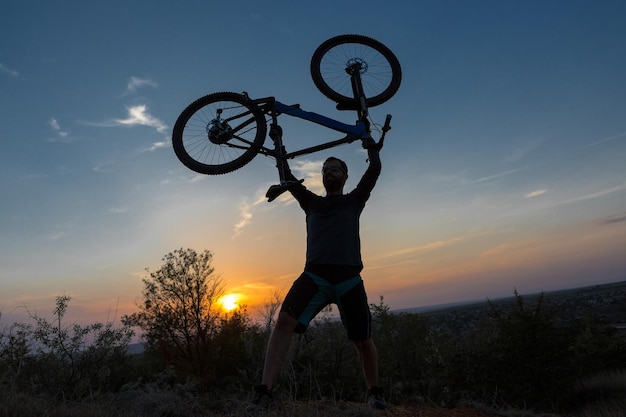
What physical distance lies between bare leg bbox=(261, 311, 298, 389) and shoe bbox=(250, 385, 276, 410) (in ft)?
0.16

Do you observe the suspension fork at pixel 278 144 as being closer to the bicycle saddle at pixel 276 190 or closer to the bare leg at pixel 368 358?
the bicycle saddle at pixel 276 190

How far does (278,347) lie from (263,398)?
1.28 feet

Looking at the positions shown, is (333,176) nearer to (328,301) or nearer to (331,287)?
(331,287)

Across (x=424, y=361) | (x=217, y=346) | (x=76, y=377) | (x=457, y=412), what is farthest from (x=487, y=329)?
(x=217, y=346)

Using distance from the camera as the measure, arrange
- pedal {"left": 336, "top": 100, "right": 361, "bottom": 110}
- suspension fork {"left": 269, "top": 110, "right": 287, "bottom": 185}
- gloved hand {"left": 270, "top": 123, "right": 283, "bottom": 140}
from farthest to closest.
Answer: pedal {"left": 336, "top": 100, "right": 361, "bottom": 110}
gloved hand {"left": 270, "top": 123, "right": 283, "bottom": 140}
suspension fork {"left": 269, "top": 110, "right": 287, "bottom": 185}

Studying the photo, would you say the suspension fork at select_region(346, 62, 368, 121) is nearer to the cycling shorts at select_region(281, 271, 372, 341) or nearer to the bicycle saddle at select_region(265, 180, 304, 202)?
the bicycle saddle at select_region(265, 180, 304, 202)

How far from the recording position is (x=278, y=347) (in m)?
3.39

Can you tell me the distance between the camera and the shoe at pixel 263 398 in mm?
3180

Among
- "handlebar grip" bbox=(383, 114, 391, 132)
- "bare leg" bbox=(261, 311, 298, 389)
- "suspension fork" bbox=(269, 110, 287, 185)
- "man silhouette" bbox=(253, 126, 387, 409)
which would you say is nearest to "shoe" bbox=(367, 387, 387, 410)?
"man silhouette" bbox=(253, 126, 387, 409)

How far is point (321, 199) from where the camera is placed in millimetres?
3852

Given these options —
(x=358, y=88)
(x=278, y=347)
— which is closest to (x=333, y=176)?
(x=278, y=347)

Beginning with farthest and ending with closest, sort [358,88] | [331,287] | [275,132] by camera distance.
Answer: [358,88]
[275,132]
[331,287]

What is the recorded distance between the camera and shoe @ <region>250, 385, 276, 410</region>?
3180 mm

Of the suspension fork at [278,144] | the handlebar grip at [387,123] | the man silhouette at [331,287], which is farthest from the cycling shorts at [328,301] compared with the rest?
the handlebar grip at [387,123]
